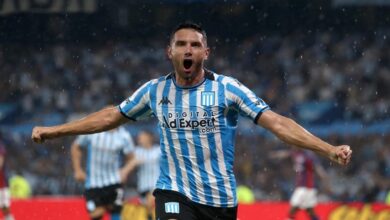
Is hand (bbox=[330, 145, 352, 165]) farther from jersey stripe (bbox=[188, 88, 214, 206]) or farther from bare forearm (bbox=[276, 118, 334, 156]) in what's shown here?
jersey stripe (bbox=[188, 88, 214, 206])

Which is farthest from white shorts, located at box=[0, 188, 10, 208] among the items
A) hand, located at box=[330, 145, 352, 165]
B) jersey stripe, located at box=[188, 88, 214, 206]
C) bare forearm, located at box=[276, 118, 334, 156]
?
hand, located at box=[330, 145, 352, 165]

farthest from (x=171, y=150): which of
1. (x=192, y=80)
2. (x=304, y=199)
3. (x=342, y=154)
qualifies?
(x=304, y=199)

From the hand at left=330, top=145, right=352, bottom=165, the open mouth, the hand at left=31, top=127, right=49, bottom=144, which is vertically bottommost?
the hand at left=330, top=145, right=352, bottom=165

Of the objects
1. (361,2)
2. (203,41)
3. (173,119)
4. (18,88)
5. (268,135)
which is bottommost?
(173,119)

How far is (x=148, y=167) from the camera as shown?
16.7 meters

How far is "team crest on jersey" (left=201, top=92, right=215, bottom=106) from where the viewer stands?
6000 millimetres

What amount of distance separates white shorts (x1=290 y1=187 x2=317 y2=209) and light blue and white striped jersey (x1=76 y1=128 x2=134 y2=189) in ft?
15.2

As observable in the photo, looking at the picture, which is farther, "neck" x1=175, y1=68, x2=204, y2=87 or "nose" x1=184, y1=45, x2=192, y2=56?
"neck" x1=175, y1=68, x2=204, y2=87

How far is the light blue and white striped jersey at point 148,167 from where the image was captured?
1638 cm

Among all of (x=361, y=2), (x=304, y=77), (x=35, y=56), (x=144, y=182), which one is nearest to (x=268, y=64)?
(x=304, y=77)

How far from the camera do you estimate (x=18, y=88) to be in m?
23.3

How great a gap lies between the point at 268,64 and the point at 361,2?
2599mm

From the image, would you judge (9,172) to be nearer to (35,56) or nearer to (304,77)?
(35,56)

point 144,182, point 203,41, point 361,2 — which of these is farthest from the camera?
point 361,2
